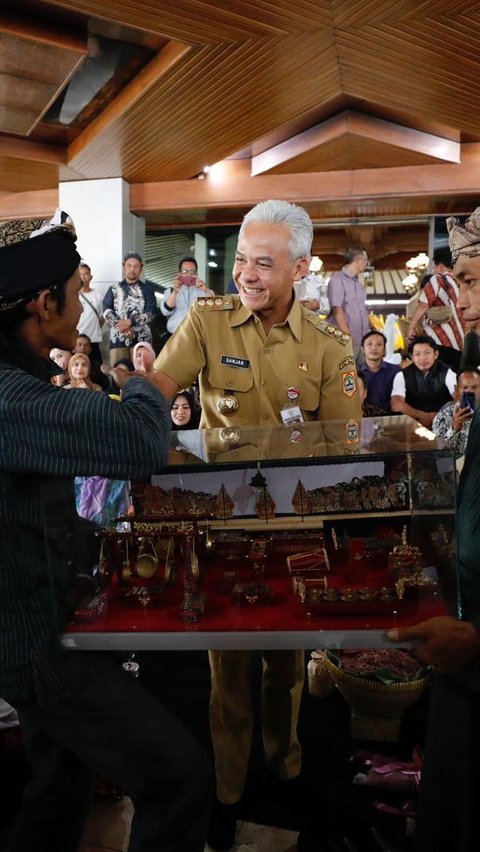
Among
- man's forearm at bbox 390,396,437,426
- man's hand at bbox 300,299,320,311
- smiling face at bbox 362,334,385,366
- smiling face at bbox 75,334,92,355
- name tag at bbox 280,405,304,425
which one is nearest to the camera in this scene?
name tag at bbox 280,405,304,425

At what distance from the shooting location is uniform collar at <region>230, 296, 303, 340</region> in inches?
105

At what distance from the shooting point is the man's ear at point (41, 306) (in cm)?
163

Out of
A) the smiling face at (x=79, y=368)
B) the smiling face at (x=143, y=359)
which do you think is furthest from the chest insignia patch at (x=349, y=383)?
the smiling face at (x=79, y=368)

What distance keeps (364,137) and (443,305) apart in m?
3.22

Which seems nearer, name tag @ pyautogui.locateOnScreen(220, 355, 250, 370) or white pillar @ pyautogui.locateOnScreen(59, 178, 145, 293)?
name tag @ pyautogui.locateOnScreen(220, 355, 250, 370)

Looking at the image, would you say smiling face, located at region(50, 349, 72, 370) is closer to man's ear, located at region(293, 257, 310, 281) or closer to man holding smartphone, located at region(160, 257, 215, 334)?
man holding smartphone, located at region(160, 257, 215, 334)

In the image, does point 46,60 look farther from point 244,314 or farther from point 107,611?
point 107,611

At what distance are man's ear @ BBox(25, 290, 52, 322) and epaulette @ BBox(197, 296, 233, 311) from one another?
1.16 meters

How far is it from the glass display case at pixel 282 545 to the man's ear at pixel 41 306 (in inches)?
19.0

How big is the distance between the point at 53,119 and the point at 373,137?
14.4ft

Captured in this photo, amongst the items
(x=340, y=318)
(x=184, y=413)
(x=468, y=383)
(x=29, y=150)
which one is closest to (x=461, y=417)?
(x=468, y=383)

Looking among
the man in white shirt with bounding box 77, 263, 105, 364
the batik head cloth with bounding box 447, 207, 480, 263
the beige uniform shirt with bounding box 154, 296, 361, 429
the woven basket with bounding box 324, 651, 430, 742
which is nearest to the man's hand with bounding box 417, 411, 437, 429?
the woven basket with bounding box 324, 651, 430, 742

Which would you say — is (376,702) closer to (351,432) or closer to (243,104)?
(351,432)

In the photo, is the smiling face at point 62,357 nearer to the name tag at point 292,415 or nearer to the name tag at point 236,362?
the name tag at point 236,362
